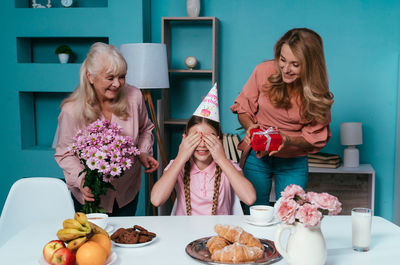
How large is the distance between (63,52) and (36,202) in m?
1.82

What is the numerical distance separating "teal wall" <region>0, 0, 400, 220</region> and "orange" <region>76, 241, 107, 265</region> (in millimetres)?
2462

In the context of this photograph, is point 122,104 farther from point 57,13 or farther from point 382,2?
point 382,2

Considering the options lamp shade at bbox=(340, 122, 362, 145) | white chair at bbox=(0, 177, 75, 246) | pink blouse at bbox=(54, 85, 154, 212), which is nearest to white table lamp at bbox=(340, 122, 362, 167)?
lamp shade at bbox=(340, 122, 362, 145)

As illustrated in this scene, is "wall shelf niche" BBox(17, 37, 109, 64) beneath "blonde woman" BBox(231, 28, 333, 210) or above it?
above

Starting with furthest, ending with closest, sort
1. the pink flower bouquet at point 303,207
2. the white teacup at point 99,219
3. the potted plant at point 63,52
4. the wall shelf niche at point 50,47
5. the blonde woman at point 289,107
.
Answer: the wall shelf niche at point 50,47 → the potted plant at point 63,52 → the blonde woman at point 289,107 → the white teacup at point 99,219 → the pink flower bouquet at point 303,207

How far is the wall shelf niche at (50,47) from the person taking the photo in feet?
11.8

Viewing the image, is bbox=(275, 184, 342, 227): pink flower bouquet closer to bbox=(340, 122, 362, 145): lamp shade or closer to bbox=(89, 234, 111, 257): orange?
bbox=(89, 234, 111, 257): orange

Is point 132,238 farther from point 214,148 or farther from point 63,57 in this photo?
point 63,57

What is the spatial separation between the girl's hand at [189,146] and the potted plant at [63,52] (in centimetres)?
203

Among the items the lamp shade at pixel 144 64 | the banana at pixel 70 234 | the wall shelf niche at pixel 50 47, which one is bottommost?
the banana at pixel 70 234

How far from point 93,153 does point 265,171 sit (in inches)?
36.0

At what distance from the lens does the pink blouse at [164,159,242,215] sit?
193 centimetres

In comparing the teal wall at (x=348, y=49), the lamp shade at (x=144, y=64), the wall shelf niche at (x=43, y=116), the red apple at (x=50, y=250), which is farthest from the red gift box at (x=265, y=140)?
the wall shelf niche at (x=43, y=116)

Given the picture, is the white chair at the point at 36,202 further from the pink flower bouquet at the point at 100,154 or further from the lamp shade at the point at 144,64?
the lamp shade at the point at 144,64
